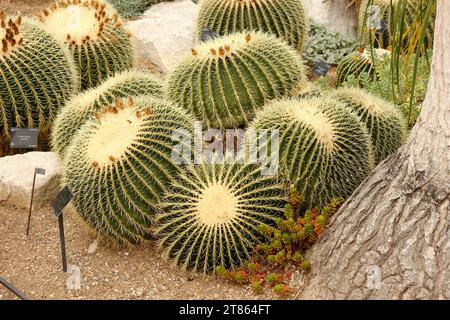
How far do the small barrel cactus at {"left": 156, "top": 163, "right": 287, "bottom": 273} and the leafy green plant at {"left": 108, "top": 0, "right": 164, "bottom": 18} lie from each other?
3.90 meters

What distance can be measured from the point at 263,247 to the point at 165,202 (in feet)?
1.73

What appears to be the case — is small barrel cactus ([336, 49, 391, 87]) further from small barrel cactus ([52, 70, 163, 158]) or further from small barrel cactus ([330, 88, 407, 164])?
small barrel cactus ([52, 70, 163, 158])

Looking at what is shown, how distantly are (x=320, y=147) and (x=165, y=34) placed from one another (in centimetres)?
336

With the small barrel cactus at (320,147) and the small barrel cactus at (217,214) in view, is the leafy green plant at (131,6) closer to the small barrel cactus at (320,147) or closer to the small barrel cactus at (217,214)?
the small barrel cactus at (320,147)

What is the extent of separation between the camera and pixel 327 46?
6.54m

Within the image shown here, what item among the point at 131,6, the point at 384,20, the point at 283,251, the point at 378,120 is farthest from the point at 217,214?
the point at 131,6

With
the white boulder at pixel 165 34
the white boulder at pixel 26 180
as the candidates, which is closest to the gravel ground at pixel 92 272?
the white boulder at pixel 26 180

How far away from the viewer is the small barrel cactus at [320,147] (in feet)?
11.5

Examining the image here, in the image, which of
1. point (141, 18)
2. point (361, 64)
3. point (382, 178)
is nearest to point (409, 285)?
point (382, 178)

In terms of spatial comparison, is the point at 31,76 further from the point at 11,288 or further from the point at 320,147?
the point at 320,147

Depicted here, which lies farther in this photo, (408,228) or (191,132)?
(191,132)

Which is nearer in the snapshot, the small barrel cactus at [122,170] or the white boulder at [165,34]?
the small barrel cactus at [122,170]

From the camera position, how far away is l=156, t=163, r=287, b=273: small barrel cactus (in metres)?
3.34
